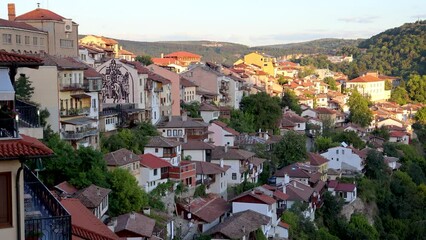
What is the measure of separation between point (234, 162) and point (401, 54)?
12824 cm

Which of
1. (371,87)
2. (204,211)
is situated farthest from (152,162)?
(371,87)

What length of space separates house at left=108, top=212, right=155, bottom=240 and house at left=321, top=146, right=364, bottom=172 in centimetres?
3096

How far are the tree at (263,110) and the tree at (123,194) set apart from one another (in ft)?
100.0

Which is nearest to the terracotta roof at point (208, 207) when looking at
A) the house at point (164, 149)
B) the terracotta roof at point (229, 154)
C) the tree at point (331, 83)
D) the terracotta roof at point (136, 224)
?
the house at point (164, 149)

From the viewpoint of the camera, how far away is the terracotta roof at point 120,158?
30.7 meters

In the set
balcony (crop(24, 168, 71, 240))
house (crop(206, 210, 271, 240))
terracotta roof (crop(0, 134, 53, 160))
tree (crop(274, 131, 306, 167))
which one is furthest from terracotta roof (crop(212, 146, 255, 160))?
terracotta roof (crop(0, 134, 53, 160))

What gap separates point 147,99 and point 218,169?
9.54 metres

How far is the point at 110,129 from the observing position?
39156 mm

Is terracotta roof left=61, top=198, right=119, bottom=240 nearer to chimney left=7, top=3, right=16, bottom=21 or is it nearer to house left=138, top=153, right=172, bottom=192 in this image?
house left=138, top=153, right=172, bottom=192

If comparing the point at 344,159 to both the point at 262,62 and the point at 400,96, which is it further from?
the point at 400,96

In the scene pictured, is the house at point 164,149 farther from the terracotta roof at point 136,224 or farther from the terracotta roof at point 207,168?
the terracotta roof at point 136,224

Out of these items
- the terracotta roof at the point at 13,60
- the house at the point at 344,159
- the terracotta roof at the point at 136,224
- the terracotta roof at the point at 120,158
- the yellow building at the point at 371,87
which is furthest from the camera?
the yellow building at the point at 371,87

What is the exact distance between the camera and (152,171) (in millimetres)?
32938

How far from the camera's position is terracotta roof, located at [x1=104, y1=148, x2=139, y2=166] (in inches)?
1207
